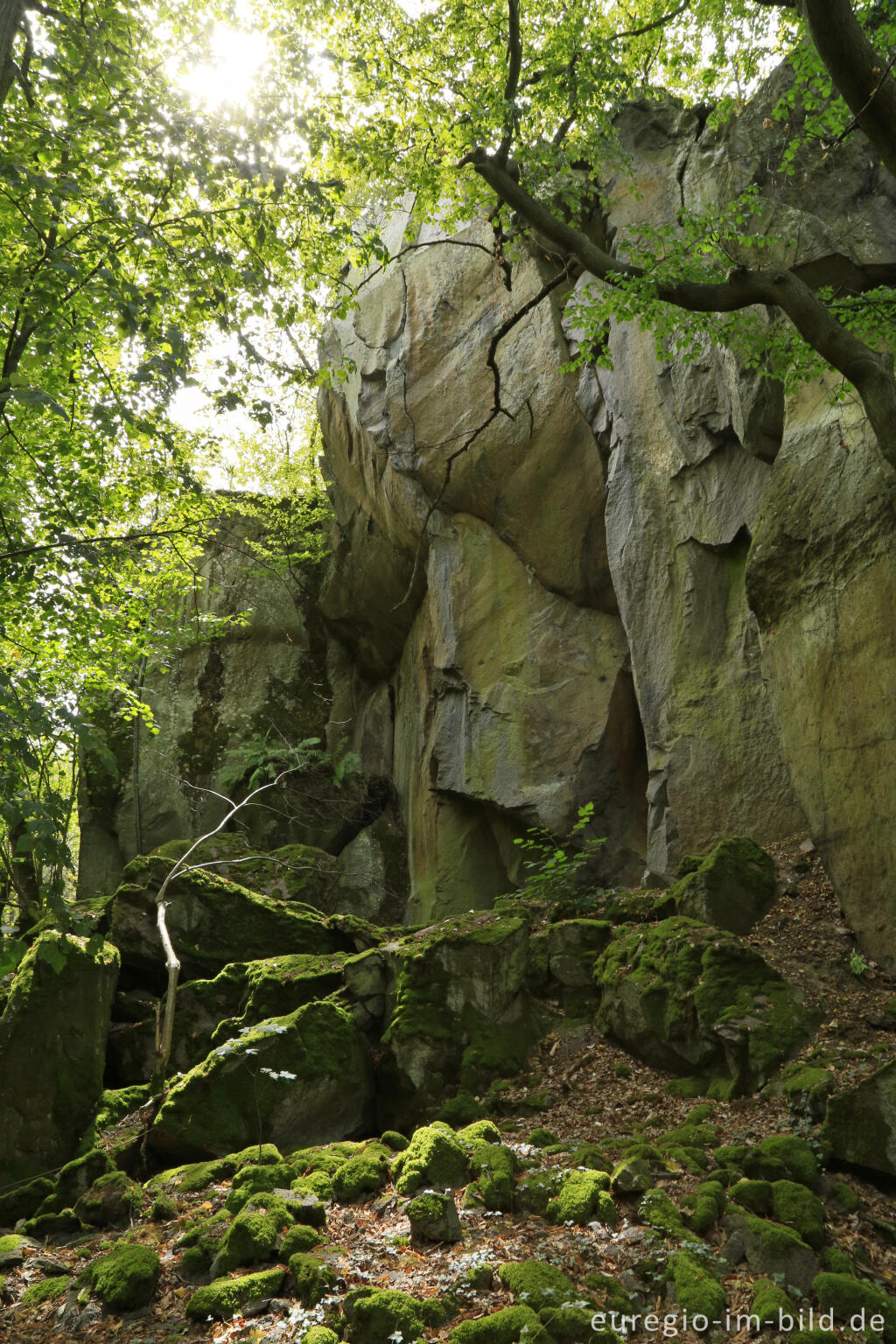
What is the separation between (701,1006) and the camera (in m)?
6.82

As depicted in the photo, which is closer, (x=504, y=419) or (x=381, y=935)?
(x=381, y=935)

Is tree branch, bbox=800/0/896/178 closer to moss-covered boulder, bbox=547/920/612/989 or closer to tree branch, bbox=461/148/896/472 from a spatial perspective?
tree branch, bbox=461/148/896/472

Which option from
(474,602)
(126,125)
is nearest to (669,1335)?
(126,125)

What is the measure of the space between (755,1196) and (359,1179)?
253 cm

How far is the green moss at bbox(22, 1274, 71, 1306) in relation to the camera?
4918 millimetres

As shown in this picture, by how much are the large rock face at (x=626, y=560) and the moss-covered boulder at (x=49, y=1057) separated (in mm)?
5107

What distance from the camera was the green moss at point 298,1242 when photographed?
4.86 metres

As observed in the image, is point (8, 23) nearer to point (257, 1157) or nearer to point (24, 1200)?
point (257, 1157)

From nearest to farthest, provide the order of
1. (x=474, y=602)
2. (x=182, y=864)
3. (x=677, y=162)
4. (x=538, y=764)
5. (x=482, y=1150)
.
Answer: (x=482, y=1150) < (x=182, y=864) < (x=677, y=162) < (x=538, y=764) < (x=474, y=602)

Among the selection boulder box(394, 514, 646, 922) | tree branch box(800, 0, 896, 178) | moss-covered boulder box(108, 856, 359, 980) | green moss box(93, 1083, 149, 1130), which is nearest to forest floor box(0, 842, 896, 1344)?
green moss box(93, 1083, 149, 1130)

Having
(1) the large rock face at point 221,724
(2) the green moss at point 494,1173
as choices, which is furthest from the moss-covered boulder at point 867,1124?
(1) the large rock face at point 221,724

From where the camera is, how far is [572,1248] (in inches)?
182

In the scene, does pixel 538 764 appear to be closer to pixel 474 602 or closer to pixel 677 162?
pixel 474 602

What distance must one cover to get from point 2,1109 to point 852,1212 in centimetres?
671
